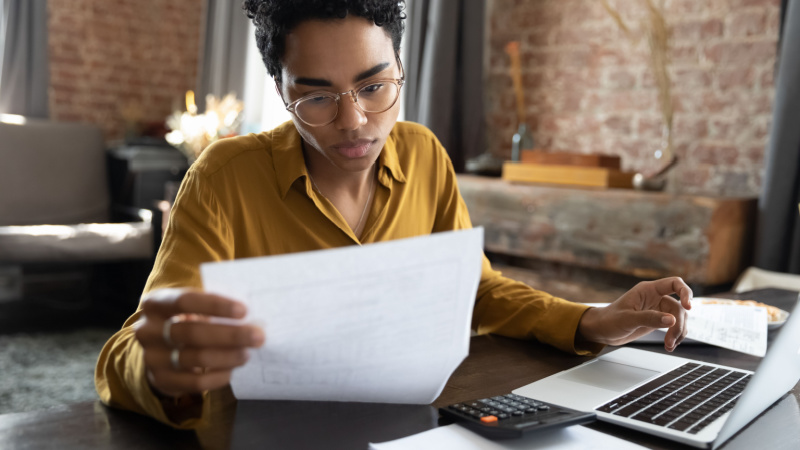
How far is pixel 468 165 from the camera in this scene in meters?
3.28

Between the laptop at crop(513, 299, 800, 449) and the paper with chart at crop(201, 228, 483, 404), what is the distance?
0.20m

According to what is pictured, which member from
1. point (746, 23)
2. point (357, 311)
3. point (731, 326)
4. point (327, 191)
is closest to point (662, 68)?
point (746, 23)

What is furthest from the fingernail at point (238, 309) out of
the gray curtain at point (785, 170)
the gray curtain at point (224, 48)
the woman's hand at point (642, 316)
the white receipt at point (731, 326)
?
the gray curtain at point (224, 48)

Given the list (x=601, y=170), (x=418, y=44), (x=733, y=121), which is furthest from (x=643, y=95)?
(x=418, y=44)

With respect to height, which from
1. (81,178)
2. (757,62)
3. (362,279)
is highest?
(757,62)

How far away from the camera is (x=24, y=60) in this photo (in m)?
3.85

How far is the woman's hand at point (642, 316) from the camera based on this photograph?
3.23 ft

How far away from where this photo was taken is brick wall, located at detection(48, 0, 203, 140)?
169 inches

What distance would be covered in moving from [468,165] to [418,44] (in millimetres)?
803

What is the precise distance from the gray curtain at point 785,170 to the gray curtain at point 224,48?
305 centimetres

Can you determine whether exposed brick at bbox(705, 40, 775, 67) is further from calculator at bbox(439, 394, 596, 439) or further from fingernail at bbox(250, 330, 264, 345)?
fingernail at bbox(250, 330, 264, 345)

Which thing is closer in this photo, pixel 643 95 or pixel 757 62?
pixel 757 62

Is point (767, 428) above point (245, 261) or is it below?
below

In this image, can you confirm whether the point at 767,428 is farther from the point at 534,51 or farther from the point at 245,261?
the point at 534,51
